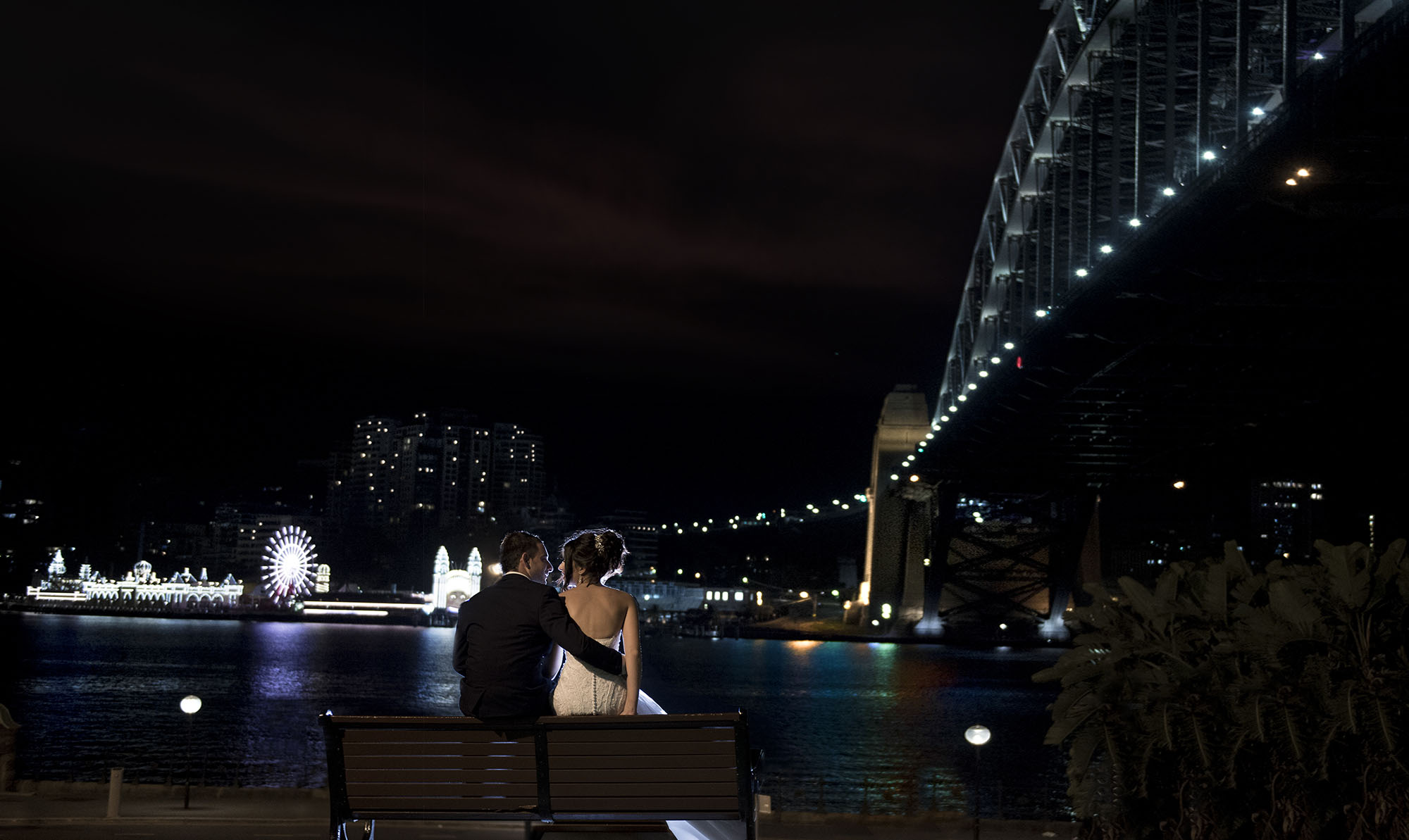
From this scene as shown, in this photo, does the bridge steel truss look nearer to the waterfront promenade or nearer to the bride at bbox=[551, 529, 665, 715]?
the waterfront promenade

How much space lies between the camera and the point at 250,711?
174ft

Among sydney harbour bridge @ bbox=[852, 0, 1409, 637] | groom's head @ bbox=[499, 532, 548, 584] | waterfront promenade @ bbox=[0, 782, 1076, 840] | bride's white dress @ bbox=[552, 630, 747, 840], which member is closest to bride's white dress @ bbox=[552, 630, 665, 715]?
bride's white dress @ bbox=[552, 630, 747, 840]

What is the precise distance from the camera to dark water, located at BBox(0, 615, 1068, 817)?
35250 millimetres

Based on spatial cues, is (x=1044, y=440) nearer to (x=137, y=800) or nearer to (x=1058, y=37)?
(x=1058, y=37)

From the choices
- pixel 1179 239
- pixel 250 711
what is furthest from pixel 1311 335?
pixel 250 711

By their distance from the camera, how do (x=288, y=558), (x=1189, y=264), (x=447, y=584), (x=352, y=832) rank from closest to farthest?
(x=352, y=832) < (x=1189, y=264) < (x=288, y=558) < (x=447, y=584)

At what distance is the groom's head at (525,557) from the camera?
18.4 feet

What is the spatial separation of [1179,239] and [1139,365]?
15468mm

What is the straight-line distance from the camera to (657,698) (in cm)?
6131

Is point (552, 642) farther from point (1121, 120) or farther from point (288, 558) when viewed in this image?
point (288, 558)

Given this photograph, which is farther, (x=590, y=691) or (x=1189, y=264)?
(x=1189, y=264)

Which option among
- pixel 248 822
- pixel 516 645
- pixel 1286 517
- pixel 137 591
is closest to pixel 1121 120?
pixel 248 822

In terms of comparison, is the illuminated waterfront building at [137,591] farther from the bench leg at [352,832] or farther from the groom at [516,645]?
the groom at [516,645]

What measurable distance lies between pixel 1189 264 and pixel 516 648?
88.1 feet
